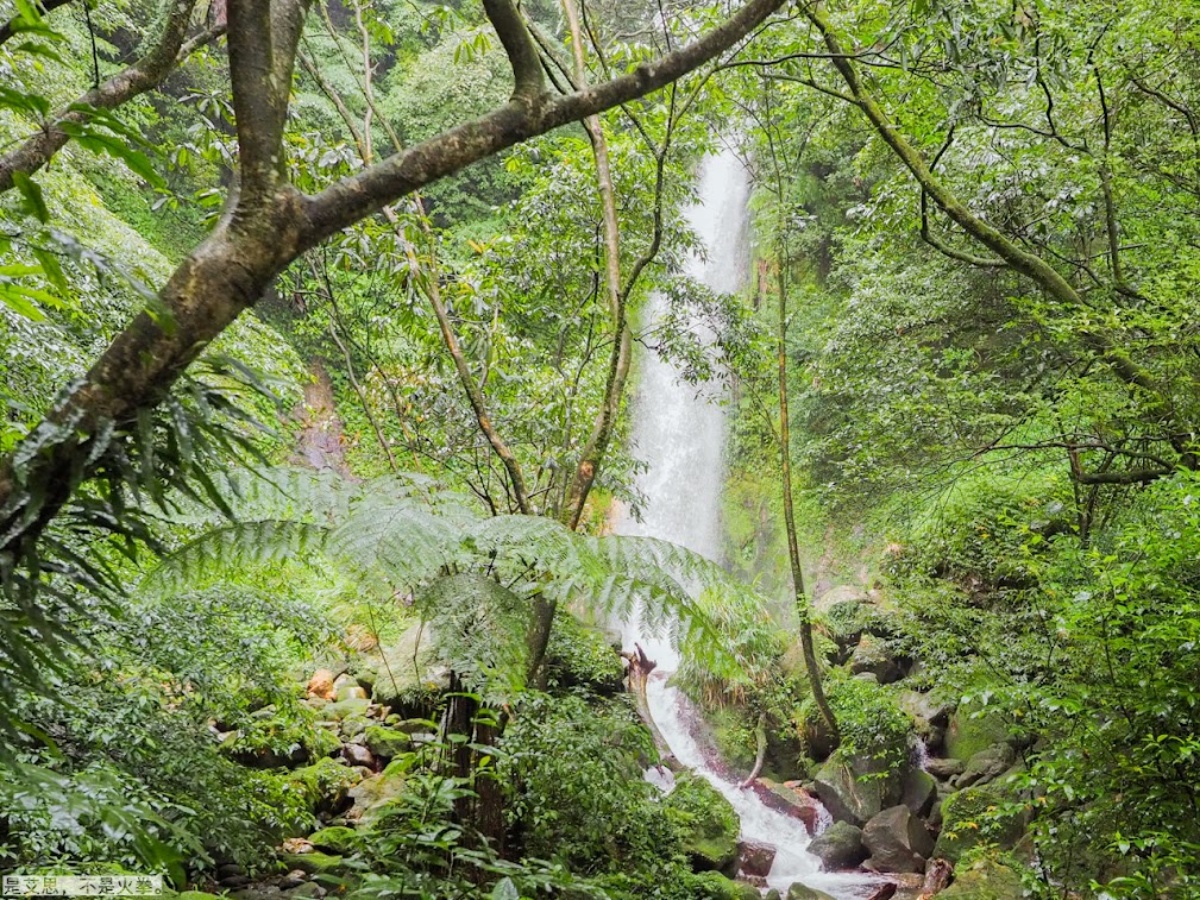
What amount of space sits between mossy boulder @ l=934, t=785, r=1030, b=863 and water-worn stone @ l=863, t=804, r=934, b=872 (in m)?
0.26

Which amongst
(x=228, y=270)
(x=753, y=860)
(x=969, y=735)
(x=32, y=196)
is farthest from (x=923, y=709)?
(x=32, y=196)

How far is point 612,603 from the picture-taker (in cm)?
205

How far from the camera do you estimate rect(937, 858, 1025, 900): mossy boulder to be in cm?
418

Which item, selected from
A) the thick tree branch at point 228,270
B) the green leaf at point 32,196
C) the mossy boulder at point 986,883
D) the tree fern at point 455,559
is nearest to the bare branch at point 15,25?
the green leaf at point 32,196

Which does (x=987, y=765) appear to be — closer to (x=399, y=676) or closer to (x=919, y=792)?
(x=919, y=792)

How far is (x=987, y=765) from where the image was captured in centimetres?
661

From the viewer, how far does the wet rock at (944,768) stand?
7.10 metres

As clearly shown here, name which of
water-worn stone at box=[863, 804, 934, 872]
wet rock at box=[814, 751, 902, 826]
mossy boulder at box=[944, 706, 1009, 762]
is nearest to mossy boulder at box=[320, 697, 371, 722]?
wet rock at box=[814, 751, 902, 826]

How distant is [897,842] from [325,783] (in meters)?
5.04

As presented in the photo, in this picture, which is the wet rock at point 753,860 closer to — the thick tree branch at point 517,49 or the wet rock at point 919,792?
the wet rock at point 919,792

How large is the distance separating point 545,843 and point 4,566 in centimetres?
320

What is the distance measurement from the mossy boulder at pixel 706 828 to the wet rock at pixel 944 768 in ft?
7.78

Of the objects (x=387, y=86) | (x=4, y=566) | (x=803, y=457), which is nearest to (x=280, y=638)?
(x=4, y=566)

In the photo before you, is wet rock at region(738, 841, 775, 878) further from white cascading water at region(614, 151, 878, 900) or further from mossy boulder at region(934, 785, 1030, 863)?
white cascading water at region(614, 151, 878, 900)
